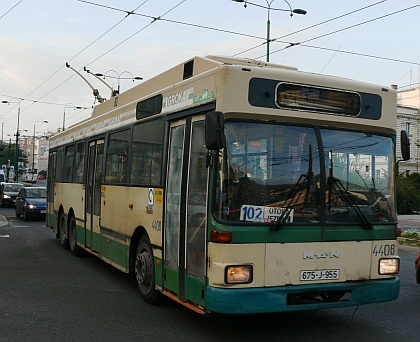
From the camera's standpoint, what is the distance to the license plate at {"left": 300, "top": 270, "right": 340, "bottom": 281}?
6016 mm

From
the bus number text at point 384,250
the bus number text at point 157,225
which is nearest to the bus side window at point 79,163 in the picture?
the bus number text at point 157,225

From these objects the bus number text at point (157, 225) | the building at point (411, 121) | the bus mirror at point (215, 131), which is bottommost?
the bus number text at point (157, 225)

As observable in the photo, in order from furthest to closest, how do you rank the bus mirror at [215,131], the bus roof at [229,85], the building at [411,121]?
the building at [411,121], the bus roof at [229,85], the bus mirror at [215,131]

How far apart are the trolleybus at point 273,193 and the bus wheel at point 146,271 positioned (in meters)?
0.27

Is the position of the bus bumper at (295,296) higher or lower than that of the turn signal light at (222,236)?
lower

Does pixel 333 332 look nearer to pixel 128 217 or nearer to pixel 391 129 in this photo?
pixel 391 129

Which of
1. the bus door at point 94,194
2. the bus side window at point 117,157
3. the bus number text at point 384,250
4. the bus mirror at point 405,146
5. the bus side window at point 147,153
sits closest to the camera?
the bus number text at point 384,250

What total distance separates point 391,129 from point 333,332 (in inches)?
94.6

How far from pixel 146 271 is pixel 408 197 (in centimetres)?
3651

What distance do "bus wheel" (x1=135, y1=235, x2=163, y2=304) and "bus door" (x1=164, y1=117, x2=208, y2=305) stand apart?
59 centimetres

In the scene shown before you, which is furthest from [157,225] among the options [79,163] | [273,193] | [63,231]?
[63,231]

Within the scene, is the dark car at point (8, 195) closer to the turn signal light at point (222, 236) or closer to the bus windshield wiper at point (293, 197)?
the turn signal light at point (222, 236)

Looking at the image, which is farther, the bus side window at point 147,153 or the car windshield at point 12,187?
the car windshield at point 12,187

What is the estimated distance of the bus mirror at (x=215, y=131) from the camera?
18.5 feet
